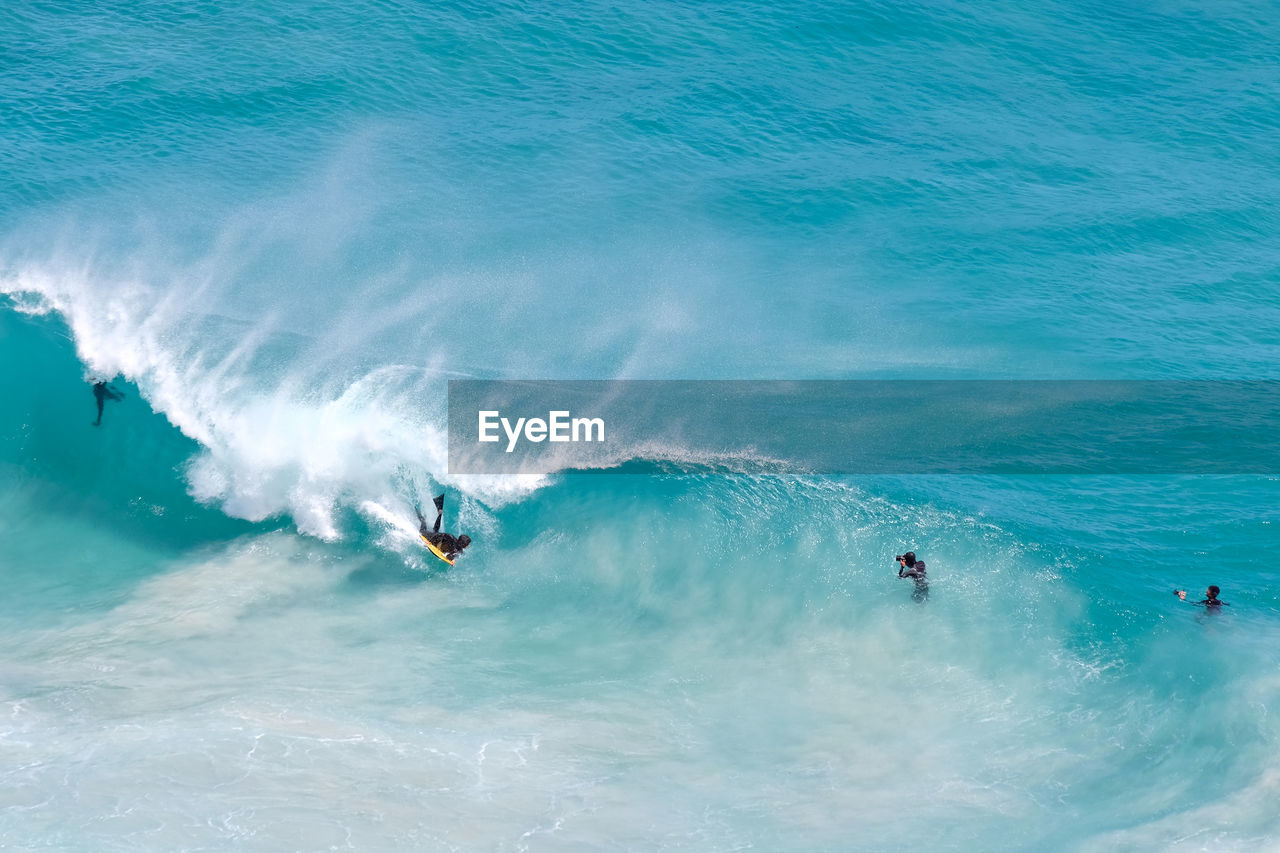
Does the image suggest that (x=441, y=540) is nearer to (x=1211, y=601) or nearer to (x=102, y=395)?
(x=102, y=395)

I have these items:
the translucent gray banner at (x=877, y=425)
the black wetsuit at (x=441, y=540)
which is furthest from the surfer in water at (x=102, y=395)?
the black wetsuit at (x=441, y=540)

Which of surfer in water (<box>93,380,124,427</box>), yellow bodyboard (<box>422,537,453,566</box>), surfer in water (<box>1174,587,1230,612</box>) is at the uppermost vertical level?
surfer in water (<box>93,380,124,427</box>)

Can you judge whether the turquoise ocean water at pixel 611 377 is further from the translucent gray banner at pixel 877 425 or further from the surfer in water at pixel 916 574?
the translucent gray banner at pixel 877 425

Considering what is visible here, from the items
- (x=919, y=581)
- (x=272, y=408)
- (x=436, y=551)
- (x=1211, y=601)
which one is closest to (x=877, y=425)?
(x=919, y=581)

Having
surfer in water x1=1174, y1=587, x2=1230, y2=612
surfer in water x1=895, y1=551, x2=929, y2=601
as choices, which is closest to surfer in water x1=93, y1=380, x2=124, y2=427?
surfer in water x1=895, y1=551, x2=929, y2=601

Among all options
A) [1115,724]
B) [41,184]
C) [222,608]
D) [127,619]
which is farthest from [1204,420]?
[41,184]

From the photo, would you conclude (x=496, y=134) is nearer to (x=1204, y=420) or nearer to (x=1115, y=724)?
(x=1204, y=420)

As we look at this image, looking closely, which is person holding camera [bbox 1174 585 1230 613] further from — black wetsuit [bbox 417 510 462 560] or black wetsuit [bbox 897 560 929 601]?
black wetsuit [bbox 417 510 462 560]
